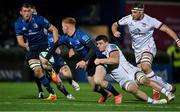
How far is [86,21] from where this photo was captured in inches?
1282

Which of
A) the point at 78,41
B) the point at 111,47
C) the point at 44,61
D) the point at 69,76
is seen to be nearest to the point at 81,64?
the point at 111,47

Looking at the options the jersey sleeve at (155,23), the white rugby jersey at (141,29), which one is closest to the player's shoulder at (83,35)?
the white rugby jersey at (141,29)

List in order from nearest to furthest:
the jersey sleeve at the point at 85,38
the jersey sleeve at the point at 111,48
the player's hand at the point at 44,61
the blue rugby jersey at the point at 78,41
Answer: the jersey sleeve at the point at 111,48
the jersey sleeve at the point at 85,38
the blue rugby jersey at the point at 78,41
the player's hand at the point at 44,61

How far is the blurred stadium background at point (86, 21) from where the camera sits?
27.9m

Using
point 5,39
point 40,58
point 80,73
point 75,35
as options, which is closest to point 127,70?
point 75,35

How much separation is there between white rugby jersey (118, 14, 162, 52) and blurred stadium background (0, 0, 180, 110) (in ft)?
27.5

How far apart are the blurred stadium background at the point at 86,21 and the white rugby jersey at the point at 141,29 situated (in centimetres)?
839

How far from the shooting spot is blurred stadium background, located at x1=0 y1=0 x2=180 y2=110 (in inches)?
1098

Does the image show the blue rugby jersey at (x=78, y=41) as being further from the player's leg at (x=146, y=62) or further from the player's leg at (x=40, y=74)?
the player's leg at (x=146, y=62)

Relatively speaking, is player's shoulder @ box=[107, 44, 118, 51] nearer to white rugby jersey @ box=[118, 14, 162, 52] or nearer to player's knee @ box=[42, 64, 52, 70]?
white rugby jersey @ box=[118, 14, 162, 52]

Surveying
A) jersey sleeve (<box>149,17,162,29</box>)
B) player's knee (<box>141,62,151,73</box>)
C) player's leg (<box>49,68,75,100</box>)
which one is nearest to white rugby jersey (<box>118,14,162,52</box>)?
jersey sleeve (<box>149,17,162,29</box>)

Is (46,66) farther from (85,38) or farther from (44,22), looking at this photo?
(85,38)

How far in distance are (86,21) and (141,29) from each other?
16.5 metres

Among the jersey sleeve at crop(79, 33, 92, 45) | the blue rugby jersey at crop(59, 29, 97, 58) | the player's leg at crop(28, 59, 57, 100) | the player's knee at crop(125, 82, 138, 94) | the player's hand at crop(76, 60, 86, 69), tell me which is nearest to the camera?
the player's hand at crop(76, 60, 86, 69)
